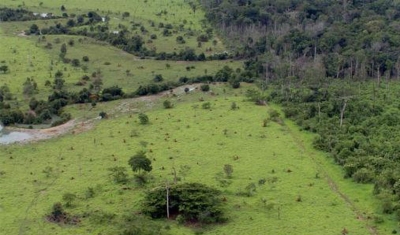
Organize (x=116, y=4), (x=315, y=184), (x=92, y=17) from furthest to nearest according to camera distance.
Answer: (x=116, y=4), (x=92, y=17), (x=315, y=184)

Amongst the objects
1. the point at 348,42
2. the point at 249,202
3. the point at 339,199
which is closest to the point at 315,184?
the point at 339,199

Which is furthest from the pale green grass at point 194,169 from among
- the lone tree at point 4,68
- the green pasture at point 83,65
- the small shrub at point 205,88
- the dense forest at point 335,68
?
the lone tree at point 4,68

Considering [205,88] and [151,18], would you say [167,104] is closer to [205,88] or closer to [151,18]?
[205,88]

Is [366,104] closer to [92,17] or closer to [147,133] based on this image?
[147,133]

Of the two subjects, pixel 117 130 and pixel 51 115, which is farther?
pixel 51 115

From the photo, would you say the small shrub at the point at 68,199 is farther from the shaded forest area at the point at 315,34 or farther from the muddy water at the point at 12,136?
the shaded forest area at the point at 315,34

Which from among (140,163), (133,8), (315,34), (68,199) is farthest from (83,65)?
(68,199)

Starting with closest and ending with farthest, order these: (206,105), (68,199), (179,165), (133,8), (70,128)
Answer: (68,199) → (179,165) → (70,128) → (206,105) → (133,8)

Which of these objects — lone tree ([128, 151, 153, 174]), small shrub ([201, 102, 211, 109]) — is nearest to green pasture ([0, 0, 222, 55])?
small shrub ([201, 102, 211, 109])

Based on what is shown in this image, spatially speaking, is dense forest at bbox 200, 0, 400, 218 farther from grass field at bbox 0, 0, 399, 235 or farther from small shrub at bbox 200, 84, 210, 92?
small shrub at bbox 200, 84, 210, 92
